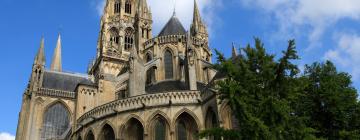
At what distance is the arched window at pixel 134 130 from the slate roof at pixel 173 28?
14.9 metres

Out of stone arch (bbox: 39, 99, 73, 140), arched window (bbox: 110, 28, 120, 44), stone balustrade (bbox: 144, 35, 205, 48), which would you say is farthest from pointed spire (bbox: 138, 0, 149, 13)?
stone arch (bbox: 39, 99, 73, 140)

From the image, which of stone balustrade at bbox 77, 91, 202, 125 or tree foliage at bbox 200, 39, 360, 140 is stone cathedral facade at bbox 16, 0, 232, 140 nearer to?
stone balustrade at bbox 77, 91, 202, 125

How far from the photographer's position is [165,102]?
22.8 meters

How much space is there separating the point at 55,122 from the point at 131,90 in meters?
12.1

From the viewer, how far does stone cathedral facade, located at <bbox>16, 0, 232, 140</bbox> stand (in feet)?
74.3

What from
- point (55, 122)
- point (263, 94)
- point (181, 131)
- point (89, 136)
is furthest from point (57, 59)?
point (263, 94)

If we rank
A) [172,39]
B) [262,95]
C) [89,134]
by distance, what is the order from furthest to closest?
[172,39] < [89,134] < [262,95]

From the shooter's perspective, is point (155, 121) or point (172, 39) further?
point (172, 39)

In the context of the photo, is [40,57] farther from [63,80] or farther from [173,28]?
[173,28]

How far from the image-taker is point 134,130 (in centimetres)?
2334

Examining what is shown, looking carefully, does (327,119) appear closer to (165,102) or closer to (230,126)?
(230,126)

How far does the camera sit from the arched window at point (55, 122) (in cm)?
3388

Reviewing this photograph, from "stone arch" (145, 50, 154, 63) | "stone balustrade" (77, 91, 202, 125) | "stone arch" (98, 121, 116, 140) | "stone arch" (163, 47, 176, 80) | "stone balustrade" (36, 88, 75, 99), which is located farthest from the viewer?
"stone arch" (145, 50, 154, 63)

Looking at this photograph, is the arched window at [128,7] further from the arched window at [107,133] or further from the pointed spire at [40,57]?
the arched window at [107,133]
